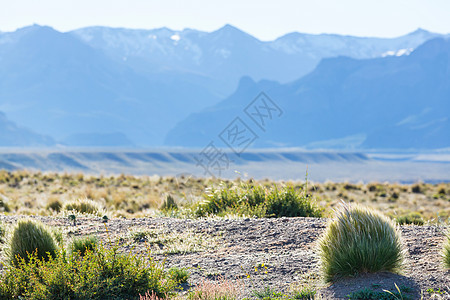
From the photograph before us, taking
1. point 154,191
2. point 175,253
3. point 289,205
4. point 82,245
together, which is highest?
point 289,205

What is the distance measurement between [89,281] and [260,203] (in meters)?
6.37

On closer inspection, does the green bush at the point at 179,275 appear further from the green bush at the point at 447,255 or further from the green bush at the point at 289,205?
the green bush at the point at 289,205

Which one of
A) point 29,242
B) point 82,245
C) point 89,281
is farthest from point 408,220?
point 89,281

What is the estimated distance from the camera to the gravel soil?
19.9 ft

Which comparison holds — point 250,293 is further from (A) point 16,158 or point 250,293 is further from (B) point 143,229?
(A) point 16,158

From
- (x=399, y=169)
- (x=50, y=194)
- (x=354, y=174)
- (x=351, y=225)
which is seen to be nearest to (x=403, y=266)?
(x=351, y=225)

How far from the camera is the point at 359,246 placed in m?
6.29

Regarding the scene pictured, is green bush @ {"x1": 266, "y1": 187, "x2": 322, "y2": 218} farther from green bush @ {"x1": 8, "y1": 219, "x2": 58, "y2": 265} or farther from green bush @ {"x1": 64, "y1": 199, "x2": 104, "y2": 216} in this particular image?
green bush @ {"x1": 8, "y1": 219, "x2": 58, "y2": 265}

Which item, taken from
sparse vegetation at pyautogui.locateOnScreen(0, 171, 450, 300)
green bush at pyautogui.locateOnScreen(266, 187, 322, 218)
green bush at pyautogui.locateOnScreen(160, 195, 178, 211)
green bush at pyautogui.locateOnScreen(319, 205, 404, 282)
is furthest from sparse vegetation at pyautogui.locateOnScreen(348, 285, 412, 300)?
green bush at pyautogui.locateOnScreen(160, 195, 178, 211)

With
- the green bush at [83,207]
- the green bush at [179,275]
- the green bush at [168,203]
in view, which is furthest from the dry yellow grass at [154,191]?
the green bush at [179,275]

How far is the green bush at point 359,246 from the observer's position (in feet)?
20.7

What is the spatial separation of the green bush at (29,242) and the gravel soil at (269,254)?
1.14 metres

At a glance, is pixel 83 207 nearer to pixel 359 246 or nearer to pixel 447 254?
pixel 359 246

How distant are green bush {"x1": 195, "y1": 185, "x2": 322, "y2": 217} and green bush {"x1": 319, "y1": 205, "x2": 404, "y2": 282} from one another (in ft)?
13.8
